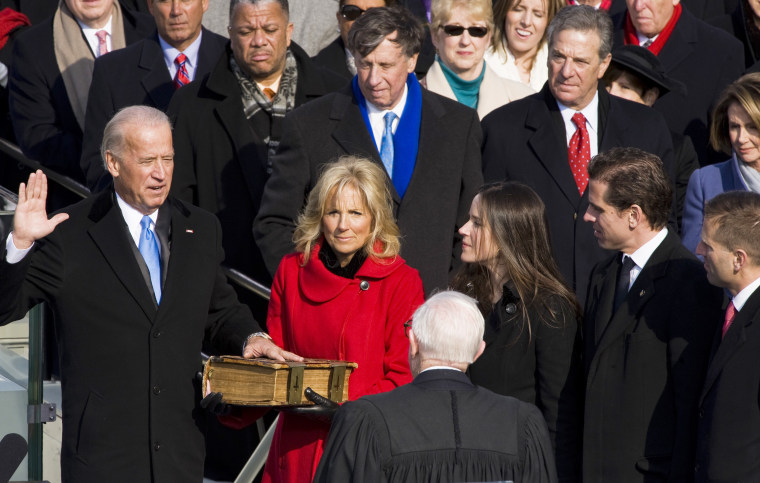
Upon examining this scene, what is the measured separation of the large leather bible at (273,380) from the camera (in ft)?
14.6

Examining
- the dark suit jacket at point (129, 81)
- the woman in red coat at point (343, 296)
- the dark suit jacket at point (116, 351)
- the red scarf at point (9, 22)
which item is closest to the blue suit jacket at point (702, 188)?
the woman in red coat at point (343, 296)

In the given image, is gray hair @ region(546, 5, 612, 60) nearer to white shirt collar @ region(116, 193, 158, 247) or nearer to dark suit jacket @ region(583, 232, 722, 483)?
dark suit jacket @ region(583, 232, 722, 483)

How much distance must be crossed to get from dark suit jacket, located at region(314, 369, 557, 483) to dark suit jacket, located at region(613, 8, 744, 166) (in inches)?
151

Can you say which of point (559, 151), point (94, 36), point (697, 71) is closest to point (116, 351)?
point (559, 151)

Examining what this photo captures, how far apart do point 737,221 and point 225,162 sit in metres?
2.92

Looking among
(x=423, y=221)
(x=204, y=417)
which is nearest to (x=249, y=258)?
(x=423, y=221)

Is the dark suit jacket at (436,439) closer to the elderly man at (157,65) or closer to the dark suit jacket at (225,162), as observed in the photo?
the dark suit jacket at (225,162)

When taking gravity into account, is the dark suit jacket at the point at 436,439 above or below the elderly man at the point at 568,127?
below

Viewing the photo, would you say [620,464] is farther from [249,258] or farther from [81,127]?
[81,127]

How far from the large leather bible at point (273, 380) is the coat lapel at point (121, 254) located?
0.40 meters

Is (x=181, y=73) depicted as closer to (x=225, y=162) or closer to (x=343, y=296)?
(x=225, y=162)

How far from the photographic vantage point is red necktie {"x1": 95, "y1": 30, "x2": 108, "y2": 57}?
7.36 meters

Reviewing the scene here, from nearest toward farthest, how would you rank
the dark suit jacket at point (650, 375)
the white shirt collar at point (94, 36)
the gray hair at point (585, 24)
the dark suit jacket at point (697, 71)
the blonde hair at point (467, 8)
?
the dark suit jacket at point (650, 375), the gray hair at point (585, 24), the blonde hair at point (467, 8), the dark suit jacket at point (697, 71), the white shirt collar at point (94, 36)

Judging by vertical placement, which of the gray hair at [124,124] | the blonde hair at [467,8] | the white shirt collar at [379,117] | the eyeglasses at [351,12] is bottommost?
the gray hair at [124,124]
